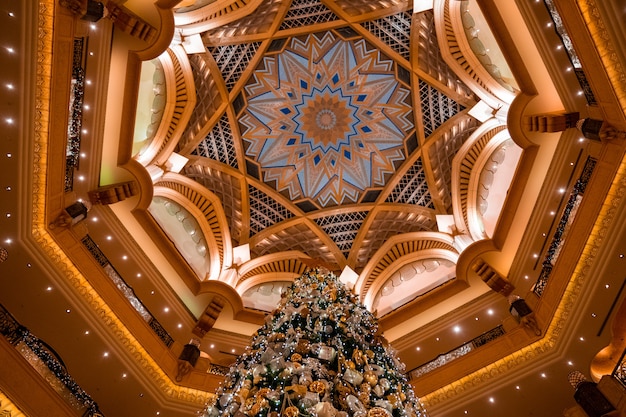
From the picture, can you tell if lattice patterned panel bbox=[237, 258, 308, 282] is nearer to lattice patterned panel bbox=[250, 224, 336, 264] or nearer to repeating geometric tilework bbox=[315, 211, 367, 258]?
lattice patterned panel bbox=[250, 224, 336, 264]

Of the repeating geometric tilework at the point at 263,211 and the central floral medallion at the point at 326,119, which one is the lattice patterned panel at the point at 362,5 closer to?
the central floral medallion at the point at 326,119

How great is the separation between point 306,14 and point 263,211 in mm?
6299

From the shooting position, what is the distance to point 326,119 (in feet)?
52.0

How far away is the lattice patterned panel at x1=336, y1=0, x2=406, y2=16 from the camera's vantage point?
43.4 ft

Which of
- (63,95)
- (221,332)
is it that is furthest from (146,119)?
(221,332)

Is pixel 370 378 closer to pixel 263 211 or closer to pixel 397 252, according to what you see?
pixel 397 252

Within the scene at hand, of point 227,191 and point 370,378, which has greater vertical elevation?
point 227,191

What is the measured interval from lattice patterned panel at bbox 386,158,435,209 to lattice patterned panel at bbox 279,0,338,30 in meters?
5.32

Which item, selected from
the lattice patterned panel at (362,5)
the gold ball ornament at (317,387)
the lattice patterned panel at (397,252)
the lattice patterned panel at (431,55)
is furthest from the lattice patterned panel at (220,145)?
the gold ball ornament at (317,387)

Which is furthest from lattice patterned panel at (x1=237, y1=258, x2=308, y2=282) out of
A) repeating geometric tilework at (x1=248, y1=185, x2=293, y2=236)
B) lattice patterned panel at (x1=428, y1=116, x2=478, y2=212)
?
lattice patterned panel at (x1=428, y1=116, x2=478, y2=212)

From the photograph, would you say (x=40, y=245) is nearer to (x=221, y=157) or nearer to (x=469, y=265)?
(x=221, y=157)

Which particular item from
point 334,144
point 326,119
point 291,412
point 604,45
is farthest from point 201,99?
point 291,412

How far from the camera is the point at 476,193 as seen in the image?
1316cm

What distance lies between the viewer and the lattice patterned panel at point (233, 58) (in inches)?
542
